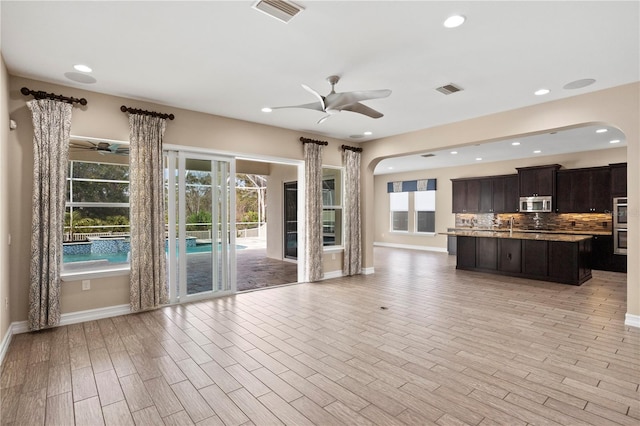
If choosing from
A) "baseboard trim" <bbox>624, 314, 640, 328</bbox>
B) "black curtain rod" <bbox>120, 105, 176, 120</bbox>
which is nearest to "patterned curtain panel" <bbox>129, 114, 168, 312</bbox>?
"black curtain rod" <bbox>120, 105, 176, 120</bbox>

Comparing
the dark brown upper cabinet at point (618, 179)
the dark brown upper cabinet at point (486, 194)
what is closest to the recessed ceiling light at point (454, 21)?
the dark brown upper cabinet at point (618, 179)

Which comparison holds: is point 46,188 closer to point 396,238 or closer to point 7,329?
point 7,329

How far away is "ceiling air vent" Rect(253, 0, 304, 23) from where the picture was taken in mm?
2467

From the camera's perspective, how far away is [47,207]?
12.6ft

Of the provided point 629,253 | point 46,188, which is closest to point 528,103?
point 629,253

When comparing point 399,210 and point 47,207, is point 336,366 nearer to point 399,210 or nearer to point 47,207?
point 47,207

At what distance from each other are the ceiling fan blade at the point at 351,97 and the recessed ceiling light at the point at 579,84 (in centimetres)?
255

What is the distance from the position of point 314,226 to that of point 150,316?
323 centimetres

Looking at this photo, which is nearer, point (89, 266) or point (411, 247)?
point (89, 266)

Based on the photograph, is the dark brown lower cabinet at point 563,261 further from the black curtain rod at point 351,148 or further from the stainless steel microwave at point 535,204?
the black curtain rod at point 351,148

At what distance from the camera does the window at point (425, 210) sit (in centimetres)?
1176

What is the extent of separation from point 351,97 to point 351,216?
3.90 meters

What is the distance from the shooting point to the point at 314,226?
6496 millimetres

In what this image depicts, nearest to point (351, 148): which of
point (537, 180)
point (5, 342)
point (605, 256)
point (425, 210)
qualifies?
point (537, 180)
